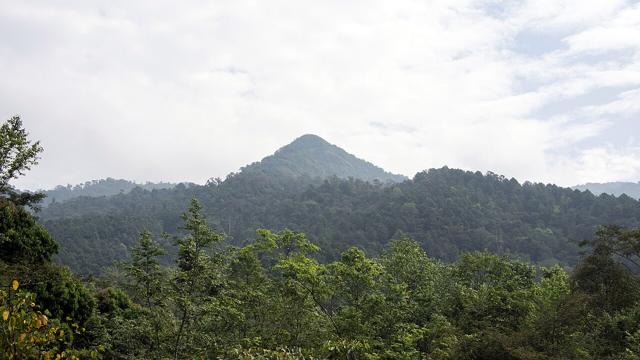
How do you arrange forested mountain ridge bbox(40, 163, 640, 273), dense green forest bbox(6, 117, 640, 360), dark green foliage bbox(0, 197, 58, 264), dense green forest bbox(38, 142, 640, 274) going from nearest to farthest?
dense green forest bbox(6, 117, 640, 360), dark green foliage bbox(0, 197, 58, 264), dense green forest bbox(38, 142, 640, 274), forested mountain ridge bbox(40, 163, 640, 273)

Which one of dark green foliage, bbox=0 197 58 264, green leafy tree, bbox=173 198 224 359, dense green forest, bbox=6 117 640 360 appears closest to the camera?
green leafy tree, bbox=173 198 224 359

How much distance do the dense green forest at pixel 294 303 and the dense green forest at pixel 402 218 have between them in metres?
61.8

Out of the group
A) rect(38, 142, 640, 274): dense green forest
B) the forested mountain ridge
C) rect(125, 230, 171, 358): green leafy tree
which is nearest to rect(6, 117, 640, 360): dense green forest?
rect(125, 230, 171, 358): green leafy tree

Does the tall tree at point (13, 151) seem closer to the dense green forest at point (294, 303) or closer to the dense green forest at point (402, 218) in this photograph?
the dense green forest at point (294, 303)

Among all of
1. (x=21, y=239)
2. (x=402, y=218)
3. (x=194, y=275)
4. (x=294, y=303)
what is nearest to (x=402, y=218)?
(x=402, y=218)

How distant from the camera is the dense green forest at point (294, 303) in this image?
49.1 feet

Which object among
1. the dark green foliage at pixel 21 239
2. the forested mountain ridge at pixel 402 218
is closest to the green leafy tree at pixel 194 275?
the dark green foliage at pixel 21 239

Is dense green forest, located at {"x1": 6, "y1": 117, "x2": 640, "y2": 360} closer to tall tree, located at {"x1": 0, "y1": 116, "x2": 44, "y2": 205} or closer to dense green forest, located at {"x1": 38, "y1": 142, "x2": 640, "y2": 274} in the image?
tall tree, located at {"x1": 0, "y1": 116, "x2": 44, "y2": 205}

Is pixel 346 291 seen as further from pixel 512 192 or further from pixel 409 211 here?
pixel 512 192

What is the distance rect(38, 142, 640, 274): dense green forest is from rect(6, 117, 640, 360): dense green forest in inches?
2433

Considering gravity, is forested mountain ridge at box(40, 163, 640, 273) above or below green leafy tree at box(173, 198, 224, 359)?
above

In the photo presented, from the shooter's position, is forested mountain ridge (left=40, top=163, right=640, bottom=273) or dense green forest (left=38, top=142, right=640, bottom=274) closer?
dense green forest (left=38, top=142, right=640, bottom=274)

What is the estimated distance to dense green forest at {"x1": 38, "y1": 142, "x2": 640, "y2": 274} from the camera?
103062 millimetres

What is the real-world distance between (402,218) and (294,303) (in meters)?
101
